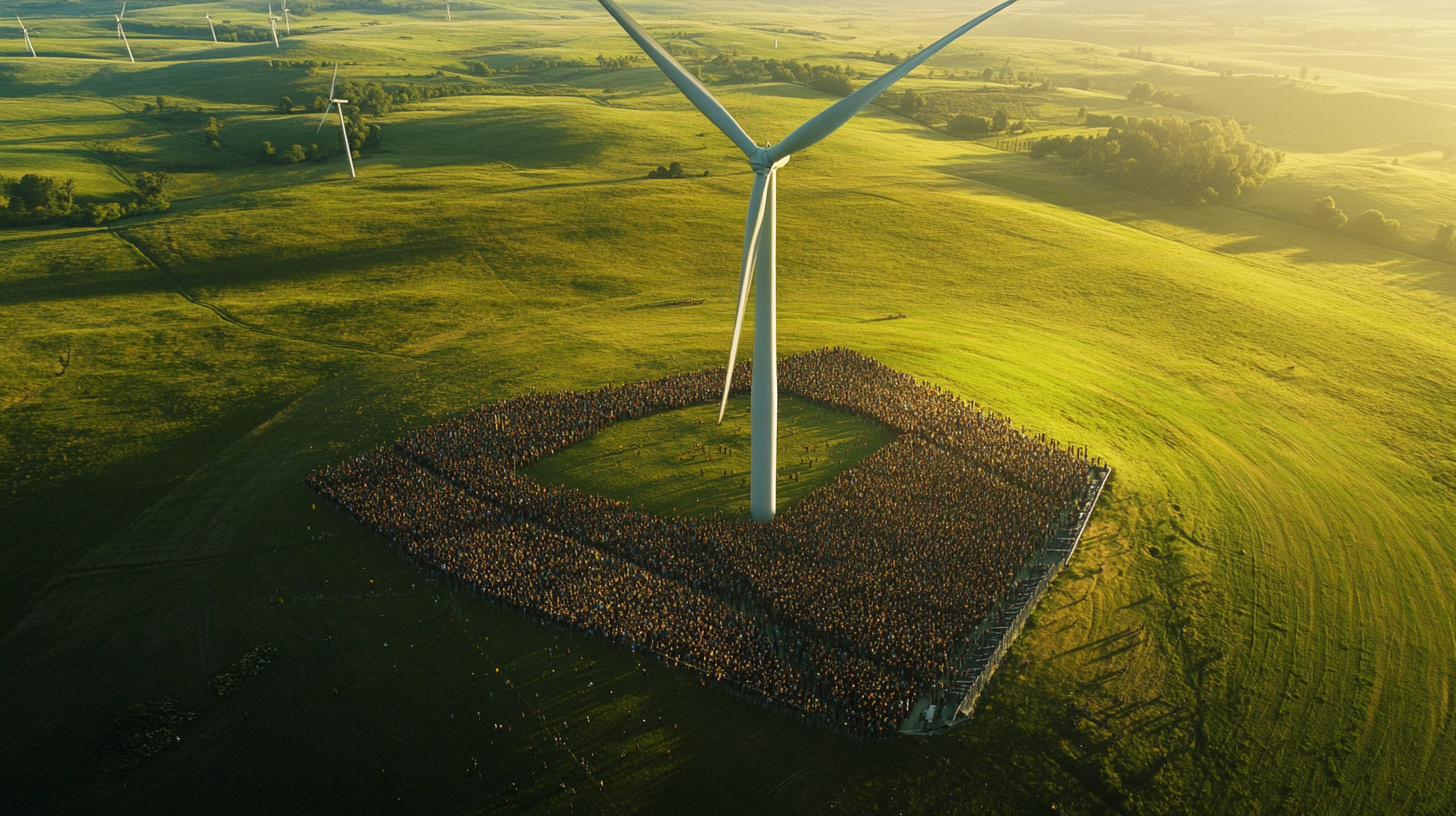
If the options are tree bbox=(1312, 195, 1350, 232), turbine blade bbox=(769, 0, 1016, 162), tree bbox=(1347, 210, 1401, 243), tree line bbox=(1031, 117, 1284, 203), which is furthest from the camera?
tree line bbox=(1031, 117, 1284, 203)

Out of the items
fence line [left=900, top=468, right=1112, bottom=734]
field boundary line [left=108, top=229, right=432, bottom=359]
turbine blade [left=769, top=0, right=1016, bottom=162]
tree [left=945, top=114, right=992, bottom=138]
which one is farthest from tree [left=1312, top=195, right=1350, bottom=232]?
field boundary line [left=108, top=229, right=432, bottom=359]

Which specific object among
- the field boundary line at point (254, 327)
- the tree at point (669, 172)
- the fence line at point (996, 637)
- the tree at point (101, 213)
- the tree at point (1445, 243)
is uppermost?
the tree at point (669, 172)

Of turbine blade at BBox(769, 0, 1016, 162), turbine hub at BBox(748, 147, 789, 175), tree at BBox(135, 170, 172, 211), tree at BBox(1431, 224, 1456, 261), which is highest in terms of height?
turbine blade at BBox(769, 0, 1016, 162)

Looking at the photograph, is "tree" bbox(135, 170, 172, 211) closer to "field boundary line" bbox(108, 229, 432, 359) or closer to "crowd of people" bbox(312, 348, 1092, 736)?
"field boundary line" bbox(108, 229, 432, 359)

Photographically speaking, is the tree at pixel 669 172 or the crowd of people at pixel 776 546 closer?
the crowd of people at pixel 776 546

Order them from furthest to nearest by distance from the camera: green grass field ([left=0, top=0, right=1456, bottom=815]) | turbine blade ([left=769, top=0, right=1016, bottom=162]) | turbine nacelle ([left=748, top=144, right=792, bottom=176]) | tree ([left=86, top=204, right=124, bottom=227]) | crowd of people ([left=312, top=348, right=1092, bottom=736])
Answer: tree ([left=86, top=204, right=124, bottom=227])
turbine nacelle ([left=748, top=144, right=792, bottom=176])
crowd of people ([left=312, top=348, right=1092, bottom=736])
turbine blade ([left=769, top=0, right=1016, bottom=162])
green grass field ([left=0, top=0, right=1456, bottom=815])

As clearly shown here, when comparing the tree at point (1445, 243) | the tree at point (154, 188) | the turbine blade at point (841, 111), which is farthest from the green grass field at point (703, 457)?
the tree at point (154, 188)

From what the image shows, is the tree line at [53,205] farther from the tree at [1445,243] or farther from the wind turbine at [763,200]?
the tree at [1445,243]
